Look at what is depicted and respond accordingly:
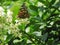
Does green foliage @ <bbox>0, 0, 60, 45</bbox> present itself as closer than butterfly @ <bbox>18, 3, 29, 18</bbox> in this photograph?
Yes

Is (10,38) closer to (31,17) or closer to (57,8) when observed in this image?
(31,17)

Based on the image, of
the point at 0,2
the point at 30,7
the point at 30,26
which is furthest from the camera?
the point at 0,2

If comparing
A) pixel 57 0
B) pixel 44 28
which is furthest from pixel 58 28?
pixel 57 0

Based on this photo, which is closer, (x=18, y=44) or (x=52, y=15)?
(x=18, y=44)

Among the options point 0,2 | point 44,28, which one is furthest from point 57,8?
point 0,2

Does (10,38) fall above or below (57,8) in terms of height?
below

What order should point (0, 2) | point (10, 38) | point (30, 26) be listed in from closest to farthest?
point (10, 38), point (30, 26), point (0, 2)

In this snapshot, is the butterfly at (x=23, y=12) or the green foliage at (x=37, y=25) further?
the butterfly at (x=23, y=12)
